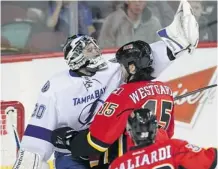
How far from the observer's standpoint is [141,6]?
3725 millimetres

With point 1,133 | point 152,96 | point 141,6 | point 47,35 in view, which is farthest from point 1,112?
point 152,96

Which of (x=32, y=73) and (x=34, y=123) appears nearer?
(x=34, y=123)

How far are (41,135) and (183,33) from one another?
59 centimetres

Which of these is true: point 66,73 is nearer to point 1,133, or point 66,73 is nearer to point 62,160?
point 62,160

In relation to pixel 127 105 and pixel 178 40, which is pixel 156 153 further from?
pixel 178 40

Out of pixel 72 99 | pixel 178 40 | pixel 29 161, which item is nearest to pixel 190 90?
pixel 178 40

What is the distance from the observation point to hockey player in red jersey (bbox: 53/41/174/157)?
209 centimetres

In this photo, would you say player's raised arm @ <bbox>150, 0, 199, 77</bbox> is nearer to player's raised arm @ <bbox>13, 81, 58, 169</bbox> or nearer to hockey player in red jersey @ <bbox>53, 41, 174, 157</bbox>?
hockey player in red jersey @ <bbox>53, 41, 174, 157</bbox>

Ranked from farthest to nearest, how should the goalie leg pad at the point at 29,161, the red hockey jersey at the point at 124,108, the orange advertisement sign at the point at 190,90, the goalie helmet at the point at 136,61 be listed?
1. the orange advertisement sign at the point at 190,90
2. the goalie leg pad at the point at 29,161
3. the goalie helmet at the point at 136,61
4. the red hockey jersey at the point at 124,108

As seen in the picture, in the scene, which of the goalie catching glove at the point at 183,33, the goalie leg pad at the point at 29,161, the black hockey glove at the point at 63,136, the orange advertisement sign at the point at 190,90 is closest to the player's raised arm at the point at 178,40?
the goalie catching glove at the point at 183,33

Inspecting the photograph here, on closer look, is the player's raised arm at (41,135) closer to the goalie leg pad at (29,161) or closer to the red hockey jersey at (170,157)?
the goalie leg pad at (29,161)

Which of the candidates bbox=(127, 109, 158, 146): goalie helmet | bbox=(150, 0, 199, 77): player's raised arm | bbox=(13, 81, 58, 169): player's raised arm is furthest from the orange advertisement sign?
bbox=(127, 109, 158, 146): goalie helmet

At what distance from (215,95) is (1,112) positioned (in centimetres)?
108

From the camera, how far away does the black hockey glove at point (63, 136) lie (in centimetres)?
222
